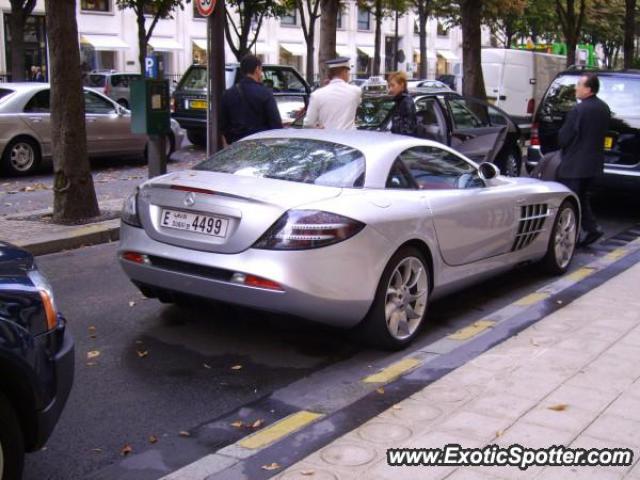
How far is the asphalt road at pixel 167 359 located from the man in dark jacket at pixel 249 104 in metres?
2.10

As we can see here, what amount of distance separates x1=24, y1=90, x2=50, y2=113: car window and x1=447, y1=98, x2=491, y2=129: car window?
658cm

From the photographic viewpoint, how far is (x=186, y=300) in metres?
5.50

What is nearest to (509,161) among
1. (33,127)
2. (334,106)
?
(334,106)

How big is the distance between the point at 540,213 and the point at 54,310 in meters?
4.84

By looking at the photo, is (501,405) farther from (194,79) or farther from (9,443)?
(194,79)

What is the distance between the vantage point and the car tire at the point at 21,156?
13.2 metres

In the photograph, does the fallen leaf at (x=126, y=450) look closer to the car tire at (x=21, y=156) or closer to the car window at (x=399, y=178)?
the car window at (x=399, y=178)

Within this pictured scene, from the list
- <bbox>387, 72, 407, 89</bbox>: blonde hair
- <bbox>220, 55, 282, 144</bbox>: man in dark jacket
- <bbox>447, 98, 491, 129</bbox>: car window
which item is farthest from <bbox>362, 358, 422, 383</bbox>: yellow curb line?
<bbox>447, 98, 491, 129</bbox>: car window

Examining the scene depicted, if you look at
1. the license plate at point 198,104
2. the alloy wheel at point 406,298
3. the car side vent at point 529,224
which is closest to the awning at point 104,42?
the license plate at point 198,104

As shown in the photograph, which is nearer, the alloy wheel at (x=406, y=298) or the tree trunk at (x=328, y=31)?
the alloy wheel at (x=406, y=298)

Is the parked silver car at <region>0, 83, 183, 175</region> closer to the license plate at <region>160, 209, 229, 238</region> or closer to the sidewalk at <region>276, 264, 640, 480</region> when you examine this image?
the license plate at <region>160, 209, 229, 238</region>

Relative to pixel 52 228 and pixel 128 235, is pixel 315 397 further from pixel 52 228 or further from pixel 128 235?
pixel 52 228

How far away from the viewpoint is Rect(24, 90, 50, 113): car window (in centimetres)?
1351

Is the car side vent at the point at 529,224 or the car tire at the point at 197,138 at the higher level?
the car tire at the point at 197,138
